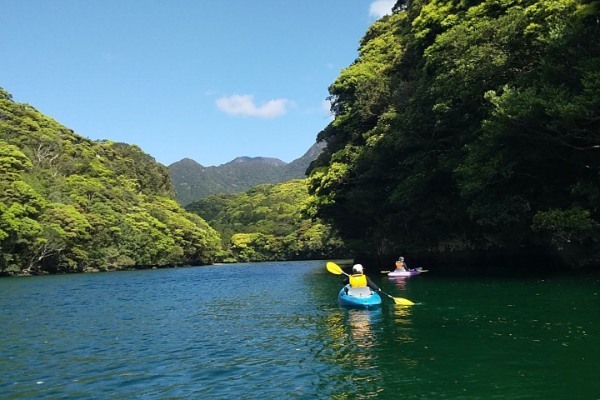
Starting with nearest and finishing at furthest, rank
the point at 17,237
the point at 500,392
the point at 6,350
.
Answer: the point at 500,392 → the point at 6,350 → the point at 17,237

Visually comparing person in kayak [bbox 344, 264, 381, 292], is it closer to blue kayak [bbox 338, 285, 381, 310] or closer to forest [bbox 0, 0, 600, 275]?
blue kayak [bbox 338, 285, 381, 310]

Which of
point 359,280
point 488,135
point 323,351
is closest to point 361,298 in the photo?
point 359,280

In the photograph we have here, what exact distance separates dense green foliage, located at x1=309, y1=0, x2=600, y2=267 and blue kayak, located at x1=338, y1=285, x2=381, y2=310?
11042 mm

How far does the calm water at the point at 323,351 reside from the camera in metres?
9.85

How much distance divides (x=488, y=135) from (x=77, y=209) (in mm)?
74788

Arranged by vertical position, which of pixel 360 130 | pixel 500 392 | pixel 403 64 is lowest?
pixel 500 392

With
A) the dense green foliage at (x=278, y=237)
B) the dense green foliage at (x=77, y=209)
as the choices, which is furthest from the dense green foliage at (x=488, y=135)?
the dense green foliage at (x=278, y=237)

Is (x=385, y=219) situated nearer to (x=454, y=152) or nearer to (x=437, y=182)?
(x=437, y=182)

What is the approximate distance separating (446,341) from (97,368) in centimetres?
902

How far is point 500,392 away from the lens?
904cm

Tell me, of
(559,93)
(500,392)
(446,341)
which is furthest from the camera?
(559,93)

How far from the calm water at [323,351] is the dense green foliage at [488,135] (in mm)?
6926

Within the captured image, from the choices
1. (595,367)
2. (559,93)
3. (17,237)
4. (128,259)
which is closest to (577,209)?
(559,93)

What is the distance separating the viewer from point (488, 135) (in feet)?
87.4
